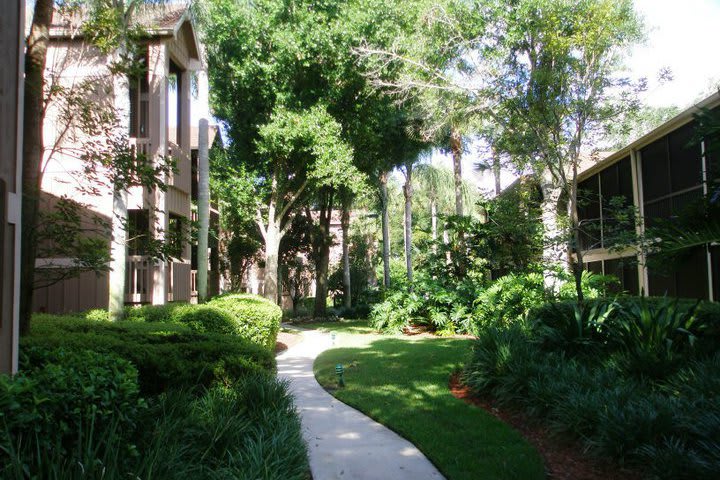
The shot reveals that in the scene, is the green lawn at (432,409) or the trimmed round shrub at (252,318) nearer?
the green lawn at (432,409)

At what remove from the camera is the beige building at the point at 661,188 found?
46.1ft

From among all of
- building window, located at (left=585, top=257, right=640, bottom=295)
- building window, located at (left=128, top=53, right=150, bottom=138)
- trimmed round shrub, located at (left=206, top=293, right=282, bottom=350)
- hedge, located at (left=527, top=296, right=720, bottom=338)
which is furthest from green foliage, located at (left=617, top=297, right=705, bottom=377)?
building window, located at (left=128, top=53, right=150, bottom=138)

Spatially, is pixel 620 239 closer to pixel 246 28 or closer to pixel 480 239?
pixel 480 239

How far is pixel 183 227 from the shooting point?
8859 mm

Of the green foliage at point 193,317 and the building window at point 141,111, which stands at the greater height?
the building window at point 141,111

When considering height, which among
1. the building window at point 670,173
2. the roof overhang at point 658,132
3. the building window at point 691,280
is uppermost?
the roof overhang at point 658,132

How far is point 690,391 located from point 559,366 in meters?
1.79

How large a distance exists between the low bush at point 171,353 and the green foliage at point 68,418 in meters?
1.32

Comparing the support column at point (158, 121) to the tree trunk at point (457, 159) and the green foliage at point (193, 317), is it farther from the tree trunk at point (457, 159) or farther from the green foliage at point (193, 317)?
the tree trunk at point (457, 159)

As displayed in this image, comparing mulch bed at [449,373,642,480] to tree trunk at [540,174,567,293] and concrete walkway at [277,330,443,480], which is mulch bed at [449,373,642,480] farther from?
tree trunk at [540,174,567,293]

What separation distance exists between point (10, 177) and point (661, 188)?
55.0ft

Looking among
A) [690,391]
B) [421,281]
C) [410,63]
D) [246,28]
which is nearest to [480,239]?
[421,281]

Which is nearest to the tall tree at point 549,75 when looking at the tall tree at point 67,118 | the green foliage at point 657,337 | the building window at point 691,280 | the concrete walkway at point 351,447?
the green foliage at point 657,337

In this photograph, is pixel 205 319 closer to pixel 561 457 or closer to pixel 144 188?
pixel 144 188
